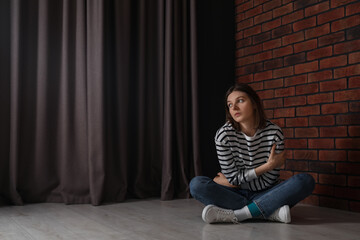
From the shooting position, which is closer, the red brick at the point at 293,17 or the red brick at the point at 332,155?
the red brick at the point at 332,155

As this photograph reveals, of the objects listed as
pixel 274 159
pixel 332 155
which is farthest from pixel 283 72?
pixel 274 159

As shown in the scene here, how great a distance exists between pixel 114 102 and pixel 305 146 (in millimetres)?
1309

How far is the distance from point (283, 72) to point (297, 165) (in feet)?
2.07

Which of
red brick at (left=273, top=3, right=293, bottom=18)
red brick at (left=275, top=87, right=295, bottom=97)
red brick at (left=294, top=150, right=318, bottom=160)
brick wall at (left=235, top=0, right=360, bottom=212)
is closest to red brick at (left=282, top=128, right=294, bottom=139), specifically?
brick wall at (left=235, top=0, right=360, bottom=212)

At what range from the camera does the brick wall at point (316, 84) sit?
2396mm

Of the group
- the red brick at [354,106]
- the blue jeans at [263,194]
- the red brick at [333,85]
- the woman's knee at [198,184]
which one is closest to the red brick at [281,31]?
the red brick at [333,85]

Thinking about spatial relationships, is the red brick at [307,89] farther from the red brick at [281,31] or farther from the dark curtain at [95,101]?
the dark curtain at [95,101]

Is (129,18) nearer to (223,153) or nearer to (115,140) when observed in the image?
(115,140)

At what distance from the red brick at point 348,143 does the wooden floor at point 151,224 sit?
14.6 inches

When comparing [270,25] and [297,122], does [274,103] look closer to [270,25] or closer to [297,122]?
[297,122]

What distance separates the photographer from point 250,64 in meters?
3.16

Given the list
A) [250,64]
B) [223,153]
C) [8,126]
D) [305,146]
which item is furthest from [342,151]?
[8,126]

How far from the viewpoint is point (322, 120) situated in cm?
256

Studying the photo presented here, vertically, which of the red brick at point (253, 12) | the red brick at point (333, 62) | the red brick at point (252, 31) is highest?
the red brick at point (253, 12)
